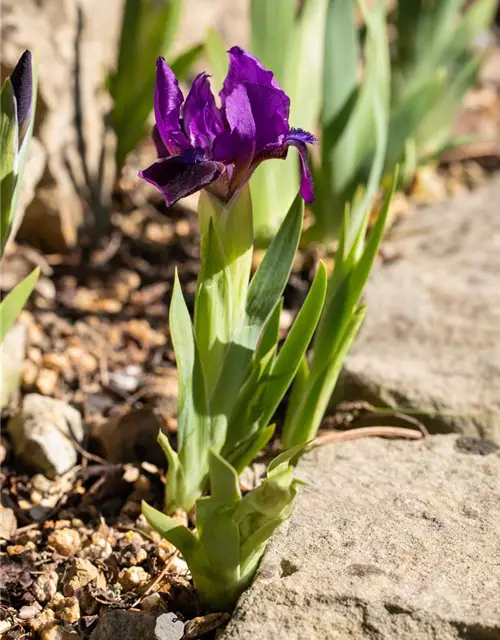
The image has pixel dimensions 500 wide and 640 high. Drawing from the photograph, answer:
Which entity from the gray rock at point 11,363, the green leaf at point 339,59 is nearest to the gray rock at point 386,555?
the gray rock at point 11,363

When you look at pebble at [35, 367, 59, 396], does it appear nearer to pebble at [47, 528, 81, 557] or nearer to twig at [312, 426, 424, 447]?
pebble at [47, 528, 81, 557]

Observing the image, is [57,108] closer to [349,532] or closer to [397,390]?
[397,390]

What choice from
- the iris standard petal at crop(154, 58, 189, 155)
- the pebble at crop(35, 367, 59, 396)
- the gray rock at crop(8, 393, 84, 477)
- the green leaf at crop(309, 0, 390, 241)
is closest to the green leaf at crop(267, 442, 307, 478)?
the iris standard petal at crop(154, 58, 189, 155)

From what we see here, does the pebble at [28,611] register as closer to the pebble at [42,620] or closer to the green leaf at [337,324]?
the pebble at [42,620]

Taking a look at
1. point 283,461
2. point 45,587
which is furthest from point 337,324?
point 45,587

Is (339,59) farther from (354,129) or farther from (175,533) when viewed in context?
(175,533)
